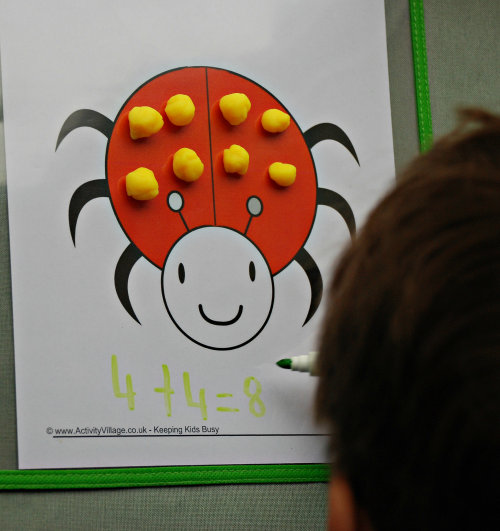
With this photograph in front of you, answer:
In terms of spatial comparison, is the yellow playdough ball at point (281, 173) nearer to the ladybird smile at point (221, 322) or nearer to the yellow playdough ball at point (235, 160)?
Answer: the yellow playdough ball at point (235, 160)

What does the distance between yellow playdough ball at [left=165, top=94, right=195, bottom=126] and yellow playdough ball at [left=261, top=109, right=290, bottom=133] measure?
0.08 m

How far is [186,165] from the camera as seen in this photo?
72cm

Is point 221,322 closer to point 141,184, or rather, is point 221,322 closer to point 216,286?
point 216,286

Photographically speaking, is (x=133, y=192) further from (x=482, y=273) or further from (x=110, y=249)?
(x=482, y=273)

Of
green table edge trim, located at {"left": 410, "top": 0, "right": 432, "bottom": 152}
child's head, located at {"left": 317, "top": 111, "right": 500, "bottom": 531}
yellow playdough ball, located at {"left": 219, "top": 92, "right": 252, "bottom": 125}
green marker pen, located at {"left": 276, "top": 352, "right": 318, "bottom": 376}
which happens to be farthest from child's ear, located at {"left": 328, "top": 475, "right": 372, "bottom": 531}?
green table edge trim, located at {"left": 410, "top": 0, "right": 432, "bottom": 152}

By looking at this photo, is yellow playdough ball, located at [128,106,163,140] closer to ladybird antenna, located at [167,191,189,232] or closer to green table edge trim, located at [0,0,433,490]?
ladybird antenna, located at [167,191,189,232]

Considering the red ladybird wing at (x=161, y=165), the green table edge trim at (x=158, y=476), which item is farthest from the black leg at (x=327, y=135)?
the green table edge trim at (x=158, y=476)

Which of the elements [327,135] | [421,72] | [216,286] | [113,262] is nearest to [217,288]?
[216,286]

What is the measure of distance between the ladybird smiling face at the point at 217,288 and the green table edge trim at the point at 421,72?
0.27 meters

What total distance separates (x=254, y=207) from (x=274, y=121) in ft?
0.30

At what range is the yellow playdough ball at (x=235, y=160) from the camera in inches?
29.0

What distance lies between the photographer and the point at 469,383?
0.86 ft

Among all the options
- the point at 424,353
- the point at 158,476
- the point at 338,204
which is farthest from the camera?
the point at 338,204

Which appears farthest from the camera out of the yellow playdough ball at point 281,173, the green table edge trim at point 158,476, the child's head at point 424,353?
the yellow playdough ball at point 281,173
